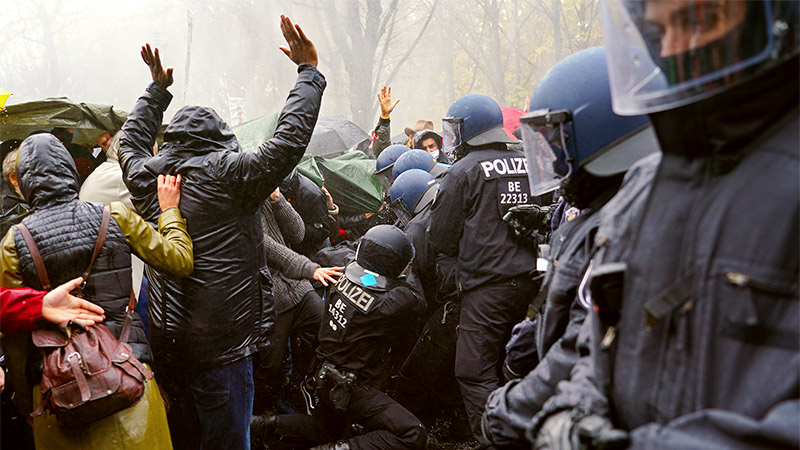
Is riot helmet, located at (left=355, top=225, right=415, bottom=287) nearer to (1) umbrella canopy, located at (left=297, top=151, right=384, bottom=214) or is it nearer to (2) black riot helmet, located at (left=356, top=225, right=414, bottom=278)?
(2) black riot helmet, located at (left=356, top=225, right=414, bottom=278)

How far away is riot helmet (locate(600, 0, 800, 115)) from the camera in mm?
1153

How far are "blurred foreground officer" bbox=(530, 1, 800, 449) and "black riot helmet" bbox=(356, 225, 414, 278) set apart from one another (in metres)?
2.86

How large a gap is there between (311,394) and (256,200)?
1719 mm

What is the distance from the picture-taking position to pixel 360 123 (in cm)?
1891

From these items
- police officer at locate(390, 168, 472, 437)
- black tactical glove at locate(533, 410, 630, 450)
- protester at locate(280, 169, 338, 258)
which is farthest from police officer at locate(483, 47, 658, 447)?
protester at locate(280, 169, 338, 258)

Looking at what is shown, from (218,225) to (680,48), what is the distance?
2550 millimetres

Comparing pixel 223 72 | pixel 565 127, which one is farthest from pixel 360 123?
pixel 565 127

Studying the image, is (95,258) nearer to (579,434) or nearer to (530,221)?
(579,434)

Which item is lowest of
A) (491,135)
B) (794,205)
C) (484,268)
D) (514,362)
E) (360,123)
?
(360,123)

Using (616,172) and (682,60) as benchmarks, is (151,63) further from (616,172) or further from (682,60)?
(682,60)

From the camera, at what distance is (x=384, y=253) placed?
4.22 meters

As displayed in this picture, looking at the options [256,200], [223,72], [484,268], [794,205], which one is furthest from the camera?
[223,72]

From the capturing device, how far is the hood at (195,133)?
3.37 metres

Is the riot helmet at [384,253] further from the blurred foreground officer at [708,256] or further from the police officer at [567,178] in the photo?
the blurred foreground officer at [708,256]
